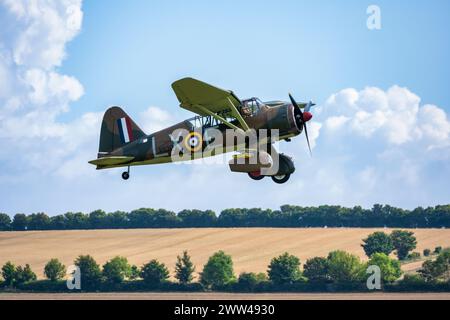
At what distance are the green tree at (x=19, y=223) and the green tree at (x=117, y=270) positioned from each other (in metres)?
32.8

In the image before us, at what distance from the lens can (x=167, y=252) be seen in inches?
4011

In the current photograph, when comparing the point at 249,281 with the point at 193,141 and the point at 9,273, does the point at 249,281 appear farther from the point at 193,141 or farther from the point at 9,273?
the point at 193,141

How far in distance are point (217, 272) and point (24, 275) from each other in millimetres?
24771

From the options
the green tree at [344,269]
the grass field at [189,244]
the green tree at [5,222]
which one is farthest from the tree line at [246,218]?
the green tree at [344,269]


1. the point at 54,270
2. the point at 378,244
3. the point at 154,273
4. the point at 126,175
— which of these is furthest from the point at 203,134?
the point at 378,244

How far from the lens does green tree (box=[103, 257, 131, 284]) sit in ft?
327

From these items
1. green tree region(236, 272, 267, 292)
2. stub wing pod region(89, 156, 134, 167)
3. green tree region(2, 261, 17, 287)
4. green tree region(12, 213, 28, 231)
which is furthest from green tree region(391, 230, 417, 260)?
stub wing pod region(89, 156, 134, 167)

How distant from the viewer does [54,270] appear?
99.2 m

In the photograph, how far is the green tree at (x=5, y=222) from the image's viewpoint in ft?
420

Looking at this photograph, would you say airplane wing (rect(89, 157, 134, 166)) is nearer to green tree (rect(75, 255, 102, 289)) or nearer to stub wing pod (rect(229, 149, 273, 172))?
stub wing pod (rect(229, 149, 273, 172))

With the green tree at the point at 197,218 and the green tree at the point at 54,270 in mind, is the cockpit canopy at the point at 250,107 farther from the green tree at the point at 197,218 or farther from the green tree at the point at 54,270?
the green tree at the point at 197,218

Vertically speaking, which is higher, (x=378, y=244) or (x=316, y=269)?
(x=378, y=244)
